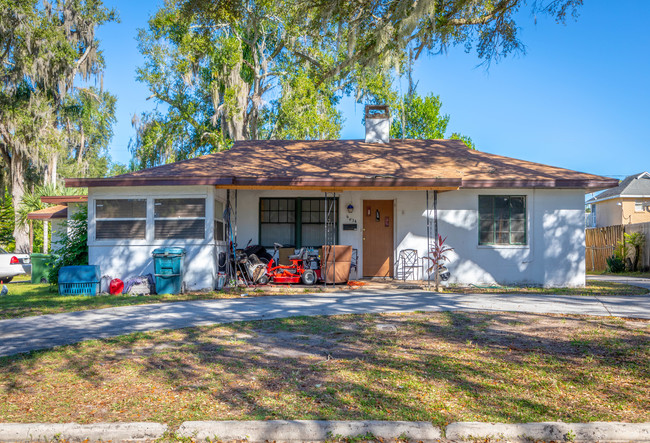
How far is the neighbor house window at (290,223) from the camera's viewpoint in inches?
579

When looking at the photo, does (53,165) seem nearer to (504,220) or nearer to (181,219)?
(181,219)

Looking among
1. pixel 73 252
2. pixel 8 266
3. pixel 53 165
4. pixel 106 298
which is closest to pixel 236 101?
pixel 53 165

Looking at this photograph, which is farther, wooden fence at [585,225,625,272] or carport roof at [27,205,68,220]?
wooden fence at [585,225,625,272]

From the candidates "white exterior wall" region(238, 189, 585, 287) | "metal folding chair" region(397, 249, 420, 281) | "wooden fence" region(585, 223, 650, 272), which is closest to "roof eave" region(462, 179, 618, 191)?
"white exterior wall" region(238, 189, 585, 287)

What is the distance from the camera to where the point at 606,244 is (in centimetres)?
2309

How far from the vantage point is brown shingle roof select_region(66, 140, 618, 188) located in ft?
40.4

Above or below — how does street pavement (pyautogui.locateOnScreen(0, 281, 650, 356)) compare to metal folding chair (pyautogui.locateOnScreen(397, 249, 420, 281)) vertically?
below

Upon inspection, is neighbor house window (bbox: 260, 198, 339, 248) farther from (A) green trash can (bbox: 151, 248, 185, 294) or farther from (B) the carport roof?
(B) the carport roof

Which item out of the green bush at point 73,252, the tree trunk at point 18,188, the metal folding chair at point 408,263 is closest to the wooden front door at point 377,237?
the metal folding chair at point 408,263

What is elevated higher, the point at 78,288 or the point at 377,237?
the point at 377,237

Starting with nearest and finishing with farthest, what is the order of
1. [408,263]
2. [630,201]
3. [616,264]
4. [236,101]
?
[408,263] < [616,264] < [236,101] < [630,201]

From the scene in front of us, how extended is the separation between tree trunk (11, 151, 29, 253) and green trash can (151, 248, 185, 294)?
17.0 metres

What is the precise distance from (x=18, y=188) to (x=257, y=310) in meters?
22.8

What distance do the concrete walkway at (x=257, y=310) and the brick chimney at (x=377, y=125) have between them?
7347 mm
